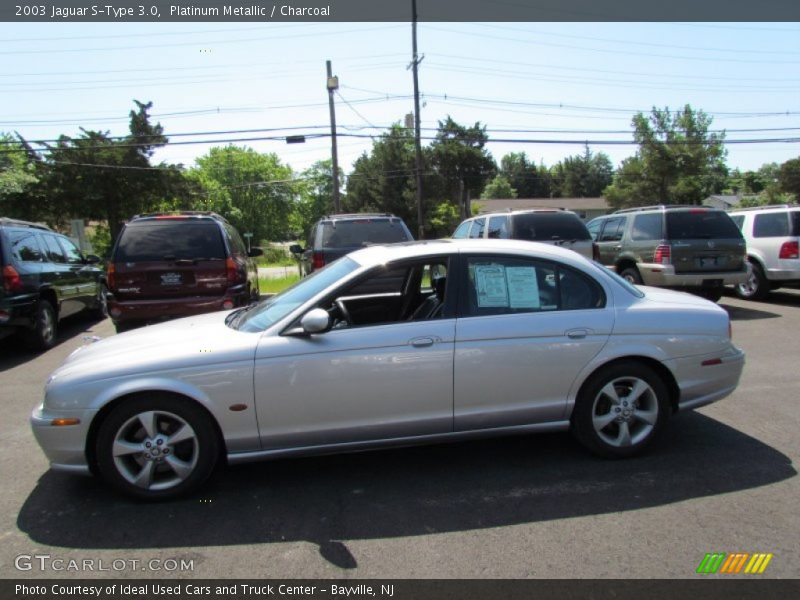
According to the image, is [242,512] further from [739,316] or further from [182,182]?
[182,182]

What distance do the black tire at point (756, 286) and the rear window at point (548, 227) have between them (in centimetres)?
400

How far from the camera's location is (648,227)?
33.6 feet

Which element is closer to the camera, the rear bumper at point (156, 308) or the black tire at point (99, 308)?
the rear bumper at point (156, 308)

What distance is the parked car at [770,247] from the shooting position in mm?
10211

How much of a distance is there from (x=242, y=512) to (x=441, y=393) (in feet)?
4.59

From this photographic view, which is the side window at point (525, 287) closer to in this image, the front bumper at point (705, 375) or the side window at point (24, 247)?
the front bumper at point (705, 375)

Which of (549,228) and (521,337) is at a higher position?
(549,228)

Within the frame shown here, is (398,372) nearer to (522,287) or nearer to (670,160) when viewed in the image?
(522,287)

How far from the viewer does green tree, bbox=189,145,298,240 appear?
216 ft

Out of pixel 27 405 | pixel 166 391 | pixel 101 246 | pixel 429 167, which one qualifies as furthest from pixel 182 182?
pixel 166 391

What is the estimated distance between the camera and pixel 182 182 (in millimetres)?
34781

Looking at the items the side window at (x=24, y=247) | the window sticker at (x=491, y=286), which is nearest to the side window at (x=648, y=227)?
the window sticker at (x=491, y=286)

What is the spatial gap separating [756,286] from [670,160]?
44.7 metres

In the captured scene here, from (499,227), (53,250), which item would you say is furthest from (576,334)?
(53,250)
